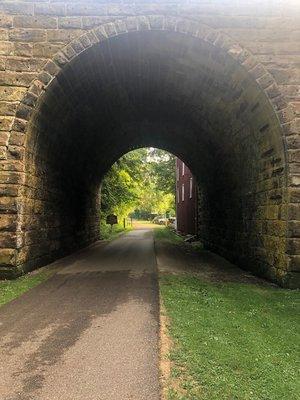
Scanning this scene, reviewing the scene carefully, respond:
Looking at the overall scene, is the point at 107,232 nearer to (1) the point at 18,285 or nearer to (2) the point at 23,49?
(2) the point at 23,49

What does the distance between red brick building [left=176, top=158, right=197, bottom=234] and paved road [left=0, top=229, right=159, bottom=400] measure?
17192 millimetres

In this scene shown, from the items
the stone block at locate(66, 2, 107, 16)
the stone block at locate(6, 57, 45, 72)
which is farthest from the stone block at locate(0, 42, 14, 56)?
the stone block at locate(66, 2, 107, 16)

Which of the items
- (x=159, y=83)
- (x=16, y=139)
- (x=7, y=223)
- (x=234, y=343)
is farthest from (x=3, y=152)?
(x=234, y=343)

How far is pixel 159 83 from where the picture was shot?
1291 centimetres

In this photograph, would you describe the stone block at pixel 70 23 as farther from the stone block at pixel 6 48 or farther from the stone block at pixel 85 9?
the stone block at pixel 6 48

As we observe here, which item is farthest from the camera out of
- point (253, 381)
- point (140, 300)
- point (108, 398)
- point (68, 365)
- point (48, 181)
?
point (48, 181)

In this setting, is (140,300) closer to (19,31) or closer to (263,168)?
(263,168)

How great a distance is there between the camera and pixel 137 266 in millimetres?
12188

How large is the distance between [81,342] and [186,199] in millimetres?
25090

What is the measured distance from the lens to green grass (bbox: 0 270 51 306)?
767cm

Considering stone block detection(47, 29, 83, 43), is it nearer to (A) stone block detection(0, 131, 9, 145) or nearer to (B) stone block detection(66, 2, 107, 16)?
(B) stone block detection(66, 2, 107, 16)

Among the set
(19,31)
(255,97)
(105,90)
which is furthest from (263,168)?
(19,31)

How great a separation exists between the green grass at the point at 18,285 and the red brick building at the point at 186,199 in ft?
51.9

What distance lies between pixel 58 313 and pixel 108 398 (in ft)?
10.7
